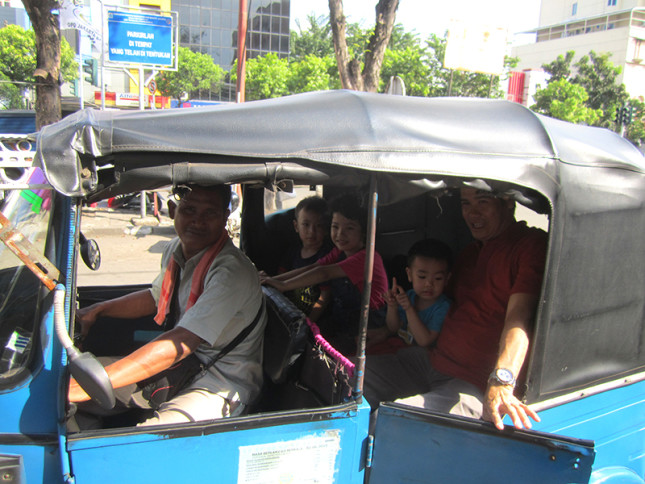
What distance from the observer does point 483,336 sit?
225cm

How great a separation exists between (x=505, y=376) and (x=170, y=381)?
142cm

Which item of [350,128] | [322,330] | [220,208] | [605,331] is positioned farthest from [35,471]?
[605,331]

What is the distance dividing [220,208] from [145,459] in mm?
1074

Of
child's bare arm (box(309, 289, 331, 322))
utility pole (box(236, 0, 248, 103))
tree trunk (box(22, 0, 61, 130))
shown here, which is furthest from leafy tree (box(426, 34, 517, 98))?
child's bare arm (box(309, 289, 331, 322))

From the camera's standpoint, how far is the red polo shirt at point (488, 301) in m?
2.07

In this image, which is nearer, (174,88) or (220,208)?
(220,208)

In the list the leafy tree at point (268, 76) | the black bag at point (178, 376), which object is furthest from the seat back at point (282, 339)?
the leafy tree at point (268, 76)

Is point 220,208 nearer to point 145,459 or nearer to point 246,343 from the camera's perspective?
point 246,343

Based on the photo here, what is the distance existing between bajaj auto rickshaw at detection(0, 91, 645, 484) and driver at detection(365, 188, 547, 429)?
12 cm

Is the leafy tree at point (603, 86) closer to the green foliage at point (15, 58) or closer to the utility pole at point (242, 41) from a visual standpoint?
the utility pole at point (242, 41)

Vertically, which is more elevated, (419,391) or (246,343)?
(246,343)

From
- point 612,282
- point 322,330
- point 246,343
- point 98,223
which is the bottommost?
point 98,223

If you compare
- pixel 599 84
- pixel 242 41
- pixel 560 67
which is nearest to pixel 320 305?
pixel 242 41

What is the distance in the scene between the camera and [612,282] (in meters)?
2.02
